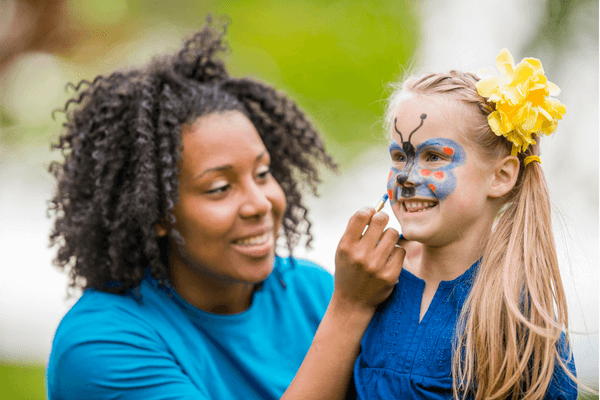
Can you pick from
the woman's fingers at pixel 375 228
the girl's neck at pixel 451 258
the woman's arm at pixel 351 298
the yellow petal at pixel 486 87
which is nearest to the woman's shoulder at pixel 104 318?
the woman's arm at pixel 351 298

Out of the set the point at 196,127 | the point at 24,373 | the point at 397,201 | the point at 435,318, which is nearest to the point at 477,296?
the point at 435,318

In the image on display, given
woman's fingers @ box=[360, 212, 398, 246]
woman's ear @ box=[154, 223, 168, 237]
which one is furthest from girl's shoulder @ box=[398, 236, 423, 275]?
woman's ear @ box=[154, 223, 168, 237]

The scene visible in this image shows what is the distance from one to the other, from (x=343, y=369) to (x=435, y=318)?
0.34 m

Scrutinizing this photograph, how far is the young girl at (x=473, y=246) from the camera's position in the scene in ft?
4.49

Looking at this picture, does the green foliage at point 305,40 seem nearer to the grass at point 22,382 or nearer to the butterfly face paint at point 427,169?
the grass at point 22,382

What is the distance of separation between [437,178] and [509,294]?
1.22 feet

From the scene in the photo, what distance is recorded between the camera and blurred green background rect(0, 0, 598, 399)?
520 centimetres

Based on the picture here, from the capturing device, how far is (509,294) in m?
1.39

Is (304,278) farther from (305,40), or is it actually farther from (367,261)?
(305,40)

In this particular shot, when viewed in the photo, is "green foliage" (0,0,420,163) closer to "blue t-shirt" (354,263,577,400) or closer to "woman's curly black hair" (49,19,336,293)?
"woman's curly black hair" (49,19,336,293)

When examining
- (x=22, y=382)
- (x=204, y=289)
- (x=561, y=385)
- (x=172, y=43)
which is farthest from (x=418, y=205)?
(x=22, y=382)

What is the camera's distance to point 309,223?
256 centimetres

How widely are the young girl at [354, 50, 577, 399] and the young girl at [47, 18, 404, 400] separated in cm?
13

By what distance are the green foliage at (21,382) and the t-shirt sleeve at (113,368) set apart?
396cm
